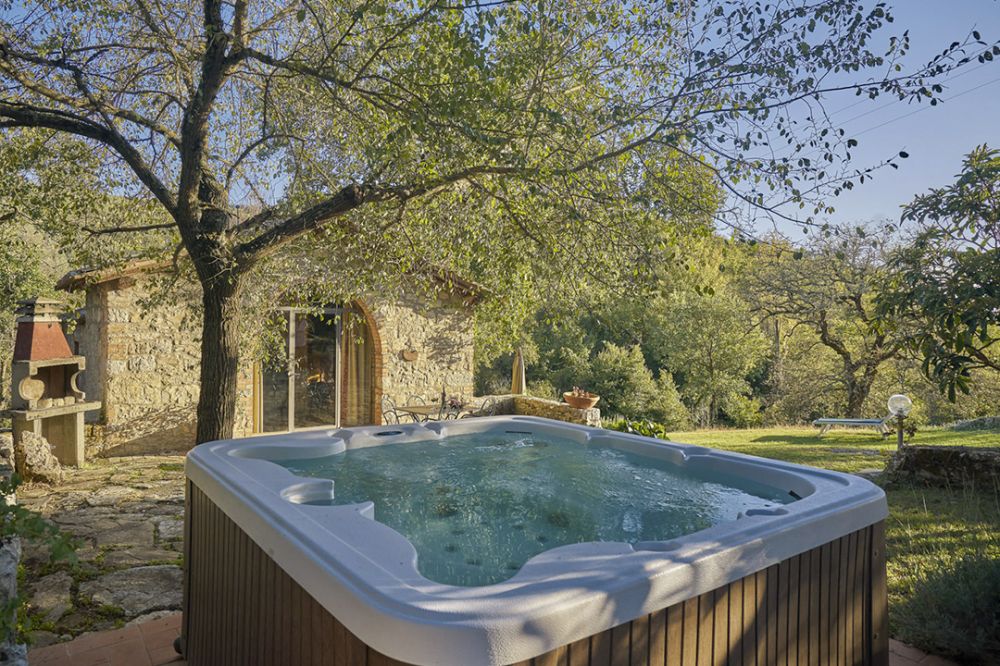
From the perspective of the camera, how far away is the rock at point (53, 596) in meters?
3.39

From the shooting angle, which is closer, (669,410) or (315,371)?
(315,371)

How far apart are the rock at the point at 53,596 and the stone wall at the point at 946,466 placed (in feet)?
22.8

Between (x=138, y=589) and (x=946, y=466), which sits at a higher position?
(x=946, y=466)

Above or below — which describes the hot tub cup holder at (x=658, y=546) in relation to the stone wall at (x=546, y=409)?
above

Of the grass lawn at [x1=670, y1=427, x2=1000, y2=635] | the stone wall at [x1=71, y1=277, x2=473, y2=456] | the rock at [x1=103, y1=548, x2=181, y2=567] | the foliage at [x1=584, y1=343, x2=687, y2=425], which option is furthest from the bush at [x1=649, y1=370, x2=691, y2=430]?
the rock at [x1=103, y1=548, x2=181, y2=567]

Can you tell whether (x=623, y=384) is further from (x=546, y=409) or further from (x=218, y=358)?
(x=218, y=358)

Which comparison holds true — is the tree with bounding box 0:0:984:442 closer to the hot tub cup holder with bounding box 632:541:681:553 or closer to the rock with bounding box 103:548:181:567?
the rock with bounding box 103:548:181:567

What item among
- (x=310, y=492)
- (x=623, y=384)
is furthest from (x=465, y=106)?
(x=623, y=384)

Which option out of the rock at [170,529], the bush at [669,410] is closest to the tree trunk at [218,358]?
the rock at [170,529]

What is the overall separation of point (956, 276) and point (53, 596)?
5.03m

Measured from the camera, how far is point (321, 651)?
1688mm

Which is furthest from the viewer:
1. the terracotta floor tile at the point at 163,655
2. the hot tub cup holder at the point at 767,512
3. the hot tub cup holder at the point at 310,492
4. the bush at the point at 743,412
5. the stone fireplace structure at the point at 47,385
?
the bush at the point at 743,412

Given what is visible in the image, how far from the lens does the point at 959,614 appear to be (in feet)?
9.49

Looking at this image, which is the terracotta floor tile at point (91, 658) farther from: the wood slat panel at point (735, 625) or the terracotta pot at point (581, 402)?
the terracotta pot at point (581, 402)
